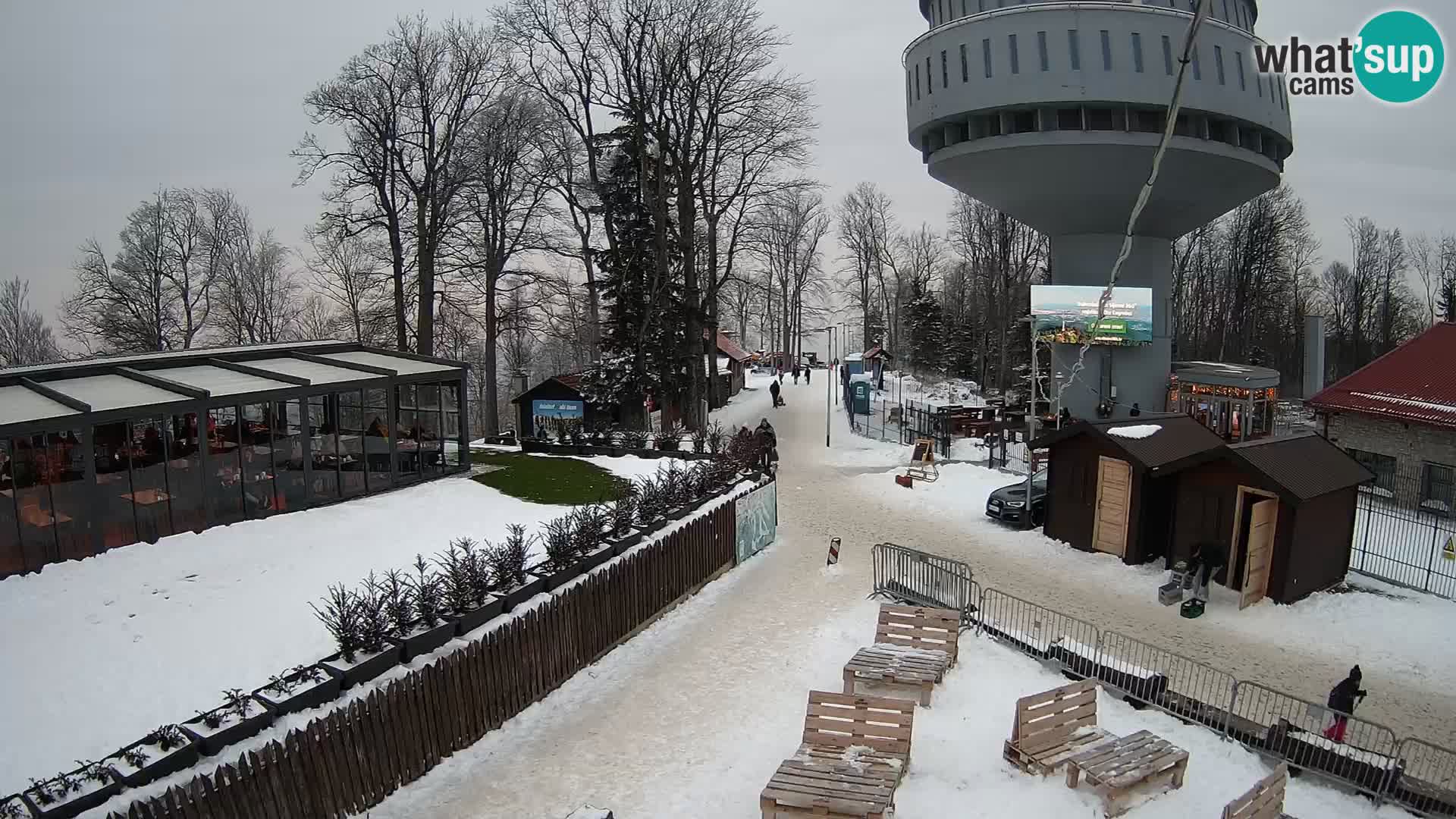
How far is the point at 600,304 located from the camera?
39.3m

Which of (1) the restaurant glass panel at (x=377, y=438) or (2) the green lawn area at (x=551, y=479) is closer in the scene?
(1) the restaurant glass panel at (x=377, y=438)

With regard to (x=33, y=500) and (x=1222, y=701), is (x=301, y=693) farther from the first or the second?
(x=1222, y=701)

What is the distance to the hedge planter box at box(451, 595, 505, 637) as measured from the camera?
36.7ft

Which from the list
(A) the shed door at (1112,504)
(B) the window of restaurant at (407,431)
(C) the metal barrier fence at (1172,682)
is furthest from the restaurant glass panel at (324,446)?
(A) the shed door at (1112,504)

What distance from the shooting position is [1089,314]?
1246 inches

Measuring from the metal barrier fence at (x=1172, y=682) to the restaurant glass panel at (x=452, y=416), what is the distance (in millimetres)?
17307

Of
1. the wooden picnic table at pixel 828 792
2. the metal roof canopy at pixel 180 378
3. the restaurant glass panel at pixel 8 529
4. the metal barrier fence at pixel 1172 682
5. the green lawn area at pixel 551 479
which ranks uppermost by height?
the metal roof canopy at pixel 180 378

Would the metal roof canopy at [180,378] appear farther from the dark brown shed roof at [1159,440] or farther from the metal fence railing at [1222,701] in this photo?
the dark brown shed roof at [1159,440]

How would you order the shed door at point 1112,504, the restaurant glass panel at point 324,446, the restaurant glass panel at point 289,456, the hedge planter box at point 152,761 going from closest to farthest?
the hedge planter box at point 152,761 < the restaurant glass panel at point 289,456 < the shed door at point 1112,504 < the restaurant glass panel at point 324,446

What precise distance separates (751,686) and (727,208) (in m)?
28.2

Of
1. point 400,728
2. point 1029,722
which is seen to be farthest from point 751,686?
point 400,728

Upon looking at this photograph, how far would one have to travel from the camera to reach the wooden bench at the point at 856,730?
8.66 metres

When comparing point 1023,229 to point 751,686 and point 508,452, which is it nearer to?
point 508,452

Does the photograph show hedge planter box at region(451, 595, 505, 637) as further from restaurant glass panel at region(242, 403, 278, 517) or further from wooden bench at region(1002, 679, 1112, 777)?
restaurant glass panel at region(242, 403, 278, 517)
